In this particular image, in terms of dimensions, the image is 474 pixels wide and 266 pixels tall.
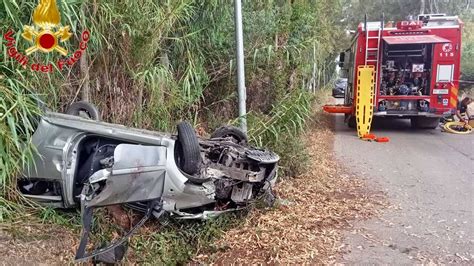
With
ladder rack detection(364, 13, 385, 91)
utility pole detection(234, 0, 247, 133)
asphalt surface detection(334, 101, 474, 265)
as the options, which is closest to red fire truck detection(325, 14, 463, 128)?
ladder rack detection(364, 13, 385, 91)

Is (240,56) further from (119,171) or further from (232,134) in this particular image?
(119,171)

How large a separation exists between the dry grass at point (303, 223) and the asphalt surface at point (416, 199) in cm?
19

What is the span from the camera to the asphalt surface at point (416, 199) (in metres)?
3.79

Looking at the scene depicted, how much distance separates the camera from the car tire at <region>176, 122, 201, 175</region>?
12.1 ft

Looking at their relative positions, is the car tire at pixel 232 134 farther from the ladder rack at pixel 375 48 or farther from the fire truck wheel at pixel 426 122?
the fire truck wheel at pixel 426 122

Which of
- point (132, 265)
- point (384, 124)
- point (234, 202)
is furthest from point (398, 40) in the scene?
point (132, 265)

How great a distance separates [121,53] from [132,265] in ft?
7.80

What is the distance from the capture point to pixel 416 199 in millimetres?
5211

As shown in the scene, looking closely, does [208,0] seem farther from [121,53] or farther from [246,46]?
[121,53]

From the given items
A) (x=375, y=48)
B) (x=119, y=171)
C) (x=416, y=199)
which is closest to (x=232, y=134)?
(x=119, y=171)

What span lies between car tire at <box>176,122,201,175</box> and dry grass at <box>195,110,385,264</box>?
2.54ft

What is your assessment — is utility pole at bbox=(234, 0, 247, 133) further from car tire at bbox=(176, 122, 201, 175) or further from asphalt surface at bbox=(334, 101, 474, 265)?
asphalt surface at bbox=(334, 101, 474, 265)

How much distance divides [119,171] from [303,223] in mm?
1983

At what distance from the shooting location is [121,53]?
4793mm
